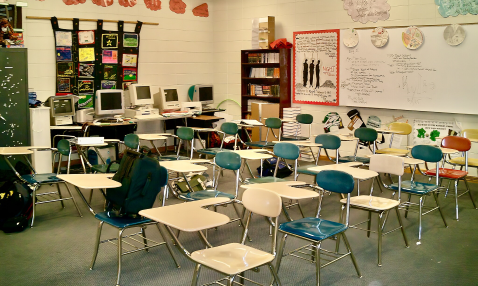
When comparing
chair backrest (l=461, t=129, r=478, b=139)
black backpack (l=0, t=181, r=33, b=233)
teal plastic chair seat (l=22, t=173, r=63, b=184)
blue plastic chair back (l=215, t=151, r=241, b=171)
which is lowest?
black backpack (l=0, t=181, r=33, b=233)

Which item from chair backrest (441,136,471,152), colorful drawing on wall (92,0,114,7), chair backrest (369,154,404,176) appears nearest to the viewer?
chair backrest (369,154,404,176)

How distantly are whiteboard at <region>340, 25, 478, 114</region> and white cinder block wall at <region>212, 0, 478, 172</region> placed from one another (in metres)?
0.13

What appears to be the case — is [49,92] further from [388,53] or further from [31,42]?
[388,53]

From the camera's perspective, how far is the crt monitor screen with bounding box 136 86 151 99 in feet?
27.3

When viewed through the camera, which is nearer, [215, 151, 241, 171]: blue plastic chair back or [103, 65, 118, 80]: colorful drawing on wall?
[215, 151, 241, 171]: blue plastic chair back

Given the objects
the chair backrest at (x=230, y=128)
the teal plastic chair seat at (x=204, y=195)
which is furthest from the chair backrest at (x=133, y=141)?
the teal plastic chair seat at (x=204, y=195)

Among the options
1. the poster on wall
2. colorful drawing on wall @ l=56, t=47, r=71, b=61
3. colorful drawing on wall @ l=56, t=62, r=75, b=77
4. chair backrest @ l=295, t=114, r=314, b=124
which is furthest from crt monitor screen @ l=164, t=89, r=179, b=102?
chair backrest @ l=295, t=114, r=314, b=124

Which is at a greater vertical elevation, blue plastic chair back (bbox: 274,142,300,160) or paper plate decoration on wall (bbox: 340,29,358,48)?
paper plate decoration on wall (bbox: 340,29,358,48)

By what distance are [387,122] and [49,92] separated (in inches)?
212

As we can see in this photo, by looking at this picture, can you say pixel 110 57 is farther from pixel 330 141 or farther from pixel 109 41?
pixel 330 141

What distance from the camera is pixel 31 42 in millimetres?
A: 7340

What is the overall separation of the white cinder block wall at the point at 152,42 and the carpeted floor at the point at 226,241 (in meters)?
3.20

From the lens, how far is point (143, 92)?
8.42 metres

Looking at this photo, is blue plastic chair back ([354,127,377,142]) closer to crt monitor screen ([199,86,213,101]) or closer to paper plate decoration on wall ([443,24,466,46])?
paper plate decoration on wall ([443,24,466,46])
